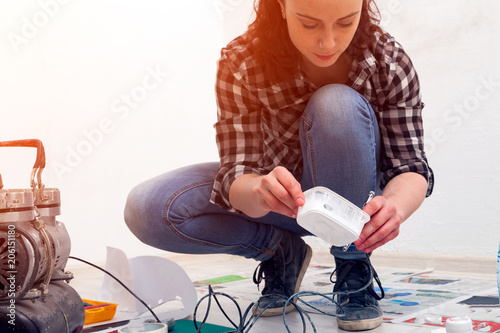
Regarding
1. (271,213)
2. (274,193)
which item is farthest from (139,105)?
(274,193)

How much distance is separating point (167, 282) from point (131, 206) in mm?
202

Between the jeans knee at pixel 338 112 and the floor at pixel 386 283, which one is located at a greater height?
the jeans knee at pixel 338 112

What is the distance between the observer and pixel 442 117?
1783mm

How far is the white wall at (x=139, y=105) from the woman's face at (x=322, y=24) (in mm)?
977

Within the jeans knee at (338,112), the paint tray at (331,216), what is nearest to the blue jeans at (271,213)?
the jeans knee at (338,112)

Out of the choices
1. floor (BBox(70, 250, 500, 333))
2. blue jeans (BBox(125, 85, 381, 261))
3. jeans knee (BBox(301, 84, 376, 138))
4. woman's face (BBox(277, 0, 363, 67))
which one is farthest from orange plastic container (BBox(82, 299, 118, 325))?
woman's face (BBox(277, 0, 363, 67))

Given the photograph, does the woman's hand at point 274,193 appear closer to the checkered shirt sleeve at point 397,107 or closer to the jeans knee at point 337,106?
the jeans knee at point 337,106

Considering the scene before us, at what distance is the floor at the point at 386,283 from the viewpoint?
1.04 meters

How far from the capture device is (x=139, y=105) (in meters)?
2.12

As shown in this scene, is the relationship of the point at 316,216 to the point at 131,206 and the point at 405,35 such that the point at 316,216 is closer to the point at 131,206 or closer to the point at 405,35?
the point at 131,206

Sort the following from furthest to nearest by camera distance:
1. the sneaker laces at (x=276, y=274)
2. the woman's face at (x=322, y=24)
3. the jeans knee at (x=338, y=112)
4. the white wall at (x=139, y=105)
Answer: the white wall at (x=139, y=105) → the sneaker laces at (x=276, y=274) → the jeans knee at (x=338, y=112) → the woman's face at (x=322, y=24)

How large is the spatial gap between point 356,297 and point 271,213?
0.84 feet

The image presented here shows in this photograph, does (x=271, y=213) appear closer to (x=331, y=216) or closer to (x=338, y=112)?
(x=338, y=112)

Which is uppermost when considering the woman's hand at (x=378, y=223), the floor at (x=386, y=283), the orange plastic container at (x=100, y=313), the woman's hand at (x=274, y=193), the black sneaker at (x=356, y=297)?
the woman's hand at (x=274, y=193)
